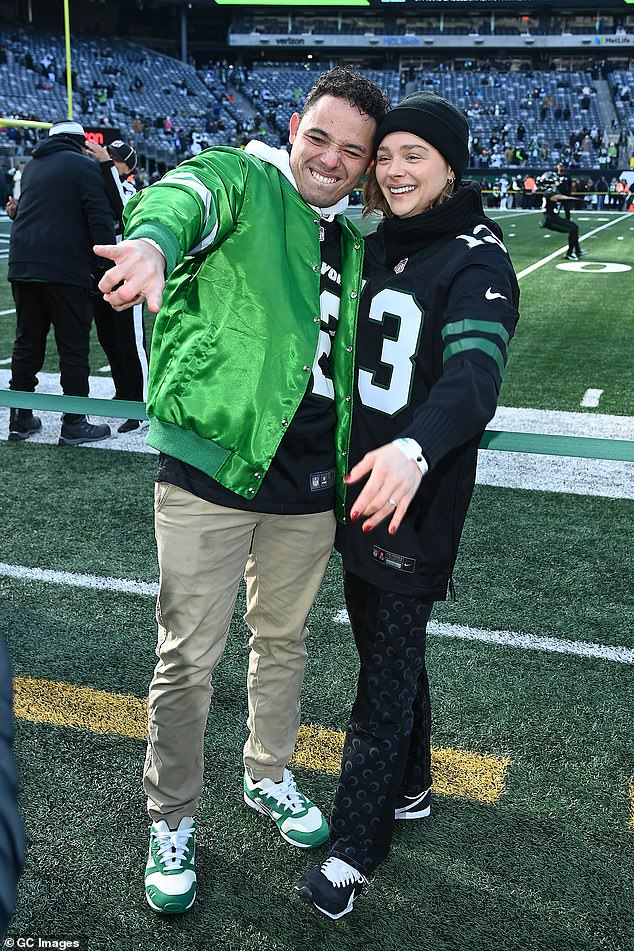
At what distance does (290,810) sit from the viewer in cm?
238

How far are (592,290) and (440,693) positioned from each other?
1139cm

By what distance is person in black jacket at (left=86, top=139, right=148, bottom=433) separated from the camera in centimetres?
550

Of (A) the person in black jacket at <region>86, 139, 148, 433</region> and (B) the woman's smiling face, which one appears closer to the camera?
(B) the woman's smiling face

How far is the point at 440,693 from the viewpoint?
3051mm

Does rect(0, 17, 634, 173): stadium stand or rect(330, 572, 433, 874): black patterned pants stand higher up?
rect(0, 17, 634, 173): stadium stand

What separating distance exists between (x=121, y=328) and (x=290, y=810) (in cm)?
397

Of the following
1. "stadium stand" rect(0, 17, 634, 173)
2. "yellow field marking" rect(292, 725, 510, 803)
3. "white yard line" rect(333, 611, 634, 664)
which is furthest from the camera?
"stadium stand" rect(0, 17, 634, 173)

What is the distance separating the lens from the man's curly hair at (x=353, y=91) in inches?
78.3

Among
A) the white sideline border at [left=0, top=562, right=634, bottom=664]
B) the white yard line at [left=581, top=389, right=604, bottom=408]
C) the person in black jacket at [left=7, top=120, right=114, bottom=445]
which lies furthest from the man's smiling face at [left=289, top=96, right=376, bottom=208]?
the white yard line at [left=581, top=389, right=604, bottom=408]

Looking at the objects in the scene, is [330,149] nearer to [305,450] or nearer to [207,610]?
[305,450]

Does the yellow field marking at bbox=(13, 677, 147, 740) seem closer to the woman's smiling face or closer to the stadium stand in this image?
the woman's smiling face

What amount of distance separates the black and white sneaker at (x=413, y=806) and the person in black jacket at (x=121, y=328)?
11.9 ft

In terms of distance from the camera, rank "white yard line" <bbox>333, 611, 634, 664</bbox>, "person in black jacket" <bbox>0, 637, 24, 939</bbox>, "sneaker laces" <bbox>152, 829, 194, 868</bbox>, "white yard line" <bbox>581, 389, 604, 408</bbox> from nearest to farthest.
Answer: "person in black jacket" <bbox>0, 637, 24, 939</bbox> < "sneaker laces" <bbox>152, 829, 194, 868</bbox> < "white yard line" <bbox>333, 611, 634, 664</bbox> < "white yard line" <bbox>581, 389, 604, 408</bbox>

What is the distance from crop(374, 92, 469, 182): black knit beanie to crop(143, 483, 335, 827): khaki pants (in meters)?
0.89
